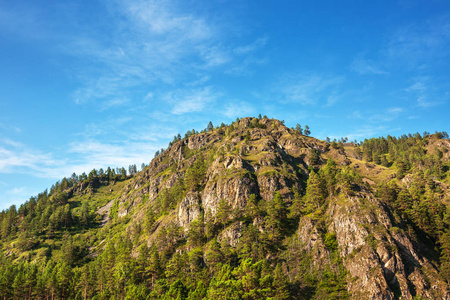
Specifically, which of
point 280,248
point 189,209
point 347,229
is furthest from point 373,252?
point 189,209

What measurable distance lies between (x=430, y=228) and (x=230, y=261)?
85500 mm

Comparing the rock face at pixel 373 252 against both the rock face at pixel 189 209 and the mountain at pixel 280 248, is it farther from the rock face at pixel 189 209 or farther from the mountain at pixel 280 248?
the rock face at pixel 189 209

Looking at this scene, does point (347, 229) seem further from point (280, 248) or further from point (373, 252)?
point (280, 248)

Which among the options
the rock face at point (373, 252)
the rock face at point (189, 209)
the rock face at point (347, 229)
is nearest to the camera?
the rock face at point (373, 252)

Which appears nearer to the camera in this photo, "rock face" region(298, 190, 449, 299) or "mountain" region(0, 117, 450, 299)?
"rock face" region(298, 190, 449, 299)

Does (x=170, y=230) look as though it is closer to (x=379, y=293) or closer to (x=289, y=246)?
(x=289, y=246)

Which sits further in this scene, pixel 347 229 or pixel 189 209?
pixel 189 209

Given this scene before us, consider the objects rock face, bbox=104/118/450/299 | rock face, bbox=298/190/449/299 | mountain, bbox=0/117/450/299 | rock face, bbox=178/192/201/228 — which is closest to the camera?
rock face, bbox=298/190/449/299

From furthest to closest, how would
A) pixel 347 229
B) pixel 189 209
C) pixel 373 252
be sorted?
1. pixel 189 209
2. pixel 347 229
3. pixel 373 252

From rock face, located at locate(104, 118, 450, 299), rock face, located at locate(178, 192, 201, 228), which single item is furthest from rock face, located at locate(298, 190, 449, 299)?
rock face, located at locate(178, 192, 201, 228)

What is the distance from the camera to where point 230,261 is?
107500 mm

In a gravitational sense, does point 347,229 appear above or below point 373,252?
above

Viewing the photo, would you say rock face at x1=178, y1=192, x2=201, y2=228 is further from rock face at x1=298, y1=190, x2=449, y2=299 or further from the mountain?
rock face at x1=298, y1=190, x2=449, y2=299

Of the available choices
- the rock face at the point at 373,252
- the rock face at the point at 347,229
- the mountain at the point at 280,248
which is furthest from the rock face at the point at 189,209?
the rock face at the point at 373,252
